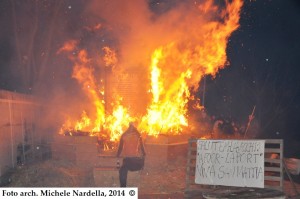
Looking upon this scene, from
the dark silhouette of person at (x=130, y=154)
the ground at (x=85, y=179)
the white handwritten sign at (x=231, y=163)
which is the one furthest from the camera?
the ground at (x=85, y=179)

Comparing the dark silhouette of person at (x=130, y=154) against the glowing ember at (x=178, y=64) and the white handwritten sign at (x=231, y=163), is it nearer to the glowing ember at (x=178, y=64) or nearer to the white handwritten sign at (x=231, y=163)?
the white handwritten sign at (x=231, y=163)

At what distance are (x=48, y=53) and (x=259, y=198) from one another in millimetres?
14498

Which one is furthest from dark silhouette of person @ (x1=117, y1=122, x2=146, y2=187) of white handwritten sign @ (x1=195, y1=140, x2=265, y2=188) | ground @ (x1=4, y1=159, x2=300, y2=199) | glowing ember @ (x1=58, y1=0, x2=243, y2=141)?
glowing ember @ (x1=58, y1=0, x2=243, y2=141)

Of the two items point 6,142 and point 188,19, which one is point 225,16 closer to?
point 188,19

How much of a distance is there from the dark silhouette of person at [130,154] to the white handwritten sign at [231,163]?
213 centimetres

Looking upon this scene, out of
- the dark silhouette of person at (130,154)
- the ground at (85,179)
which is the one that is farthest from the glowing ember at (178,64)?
the dark silhouette of person at (130,154)

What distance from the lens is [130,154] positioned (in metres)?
9.02

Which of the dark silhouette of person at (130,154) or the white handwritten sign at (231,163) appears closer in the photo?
the white handwritten sign at (231,163)

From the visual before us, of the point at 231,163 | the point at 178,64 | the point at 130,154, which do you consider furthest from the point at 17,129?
the point at 231,163

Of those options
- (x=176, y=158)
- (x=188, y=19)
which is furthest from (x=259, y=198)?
(x=188, y=19)

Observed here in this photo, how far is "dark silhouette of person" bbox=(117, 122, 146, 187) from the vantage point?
28.9 feet

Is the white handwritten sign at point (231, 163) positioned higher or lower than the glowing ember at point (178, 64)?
lower

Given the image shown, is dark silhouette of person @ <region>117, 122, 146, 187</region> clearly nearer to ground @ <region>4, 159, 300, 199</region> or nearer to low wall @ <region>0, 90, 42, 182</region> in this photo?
ground @ <region>4, 159, 300, 199</region>

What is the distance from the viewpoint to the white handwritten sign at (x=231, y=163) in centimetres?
684
